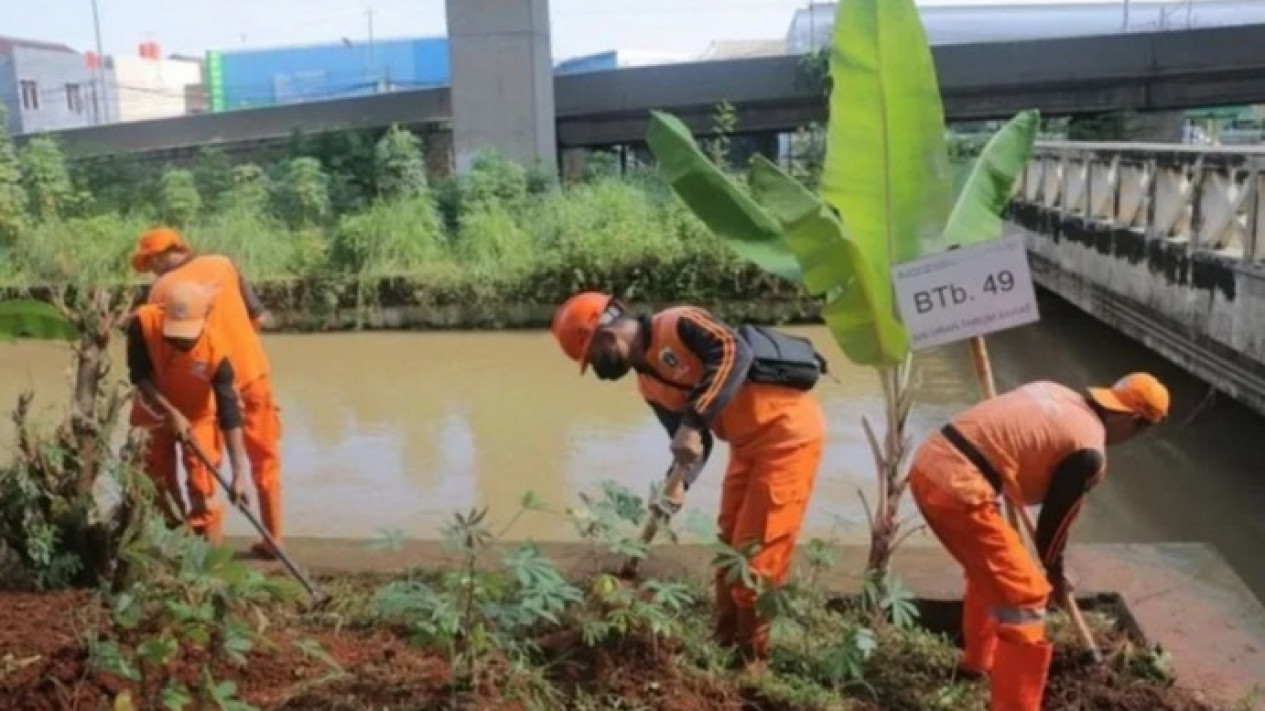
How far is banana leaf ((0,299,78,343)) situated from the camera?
3.23 meters

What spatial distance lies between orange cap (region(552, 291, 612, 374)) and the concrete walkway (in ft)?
2.98

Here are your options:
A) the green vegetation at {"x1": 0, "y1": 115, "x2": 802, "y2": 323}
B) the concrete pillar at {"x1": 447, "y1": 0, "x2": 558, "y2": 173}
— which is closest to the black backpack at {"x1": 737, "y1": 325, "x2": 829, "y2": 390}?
the green vegetation at {"x1": 0, "y1": 115, "x2": 802, "y2": 323}

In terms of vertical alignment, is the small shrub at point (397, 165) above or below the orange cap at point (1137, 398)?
above

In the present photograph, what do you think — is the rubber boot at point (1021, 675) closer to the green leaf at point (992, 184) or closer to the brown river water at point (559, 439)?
the brown river water at point (559, 439)

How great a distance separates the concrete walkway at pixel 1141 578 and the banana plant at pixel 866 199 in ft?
2.25

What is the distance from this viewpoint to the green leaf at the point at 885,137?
3.43 meters

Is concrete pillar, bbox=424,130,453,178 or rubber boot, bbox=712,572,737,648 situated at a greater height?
concrete pillar, bbox=424,130,453,178

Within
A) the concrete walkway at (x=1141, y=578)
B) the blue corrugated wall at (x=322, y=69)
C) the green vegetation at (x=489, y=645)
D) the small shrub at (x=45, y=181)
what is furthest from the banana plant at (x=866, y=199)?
the blue corrugated wall at (x=322, y=69)

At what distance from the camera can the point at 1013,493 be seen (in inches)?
123

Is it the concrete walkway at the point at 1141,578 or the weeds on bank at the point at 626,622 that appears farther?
the concrete walkway at the point at 1141,578

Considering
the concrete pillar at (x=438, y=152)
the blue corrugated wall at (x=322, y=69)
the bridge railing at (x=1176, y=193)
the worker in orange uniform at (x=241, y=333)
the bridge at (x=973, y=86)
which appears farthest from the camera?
the blue corrugated wall at (x=322, y=69)

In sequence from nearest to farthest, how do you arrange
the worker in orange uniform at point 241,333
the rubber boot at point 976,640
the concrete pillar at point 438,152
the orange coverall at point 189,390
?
the rubber boot at point 976,640
the orange coverall at point 189,390
the worker in orange uniform at point 241,333
the concrete pillar at point 438,152

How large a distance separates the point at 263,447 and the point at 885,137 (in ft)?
9.43

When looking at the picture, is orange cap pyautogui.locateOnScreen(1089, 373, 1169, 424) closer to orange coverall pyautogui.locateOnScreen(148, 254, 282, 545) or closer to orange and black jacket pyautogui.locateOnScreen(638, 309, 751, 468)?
orange and black jacket pyautogui.locateOnScreen(638, 309, 751, 468)
